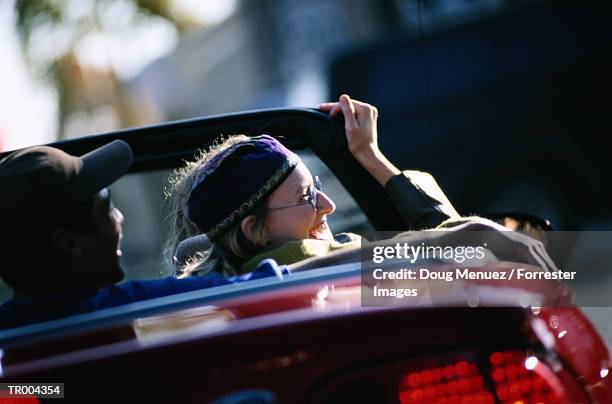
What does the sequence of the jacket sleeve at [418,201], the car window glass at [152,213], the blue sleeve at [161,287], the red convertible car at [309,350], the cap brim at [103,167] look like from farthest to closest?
the car window glass at [152,213], the jacket sleeve at [418,201], the cap brim at [103,167], the blue sleeve at [161,287], the red convertible car at [309,350]

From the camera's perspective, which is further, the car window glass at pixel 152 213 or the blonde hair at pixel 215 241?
the car window glass at pixel 152 213

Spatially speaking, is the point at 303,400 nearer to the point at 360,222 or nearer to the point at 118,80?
the point at 360,222

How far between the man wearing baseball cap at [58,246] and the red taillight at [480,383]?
63cm

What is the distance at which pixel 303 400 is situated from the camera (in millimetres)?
1982

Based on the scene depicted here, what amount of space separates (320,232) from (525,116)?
6.26 metres

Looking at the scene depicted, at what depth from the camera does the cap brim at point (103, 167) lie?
2.67 m

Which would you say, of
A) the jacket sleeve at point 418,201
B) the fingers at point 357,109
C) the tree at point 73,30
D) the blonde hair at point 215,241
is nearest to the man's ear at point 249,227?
the blonde hair at point 215,241

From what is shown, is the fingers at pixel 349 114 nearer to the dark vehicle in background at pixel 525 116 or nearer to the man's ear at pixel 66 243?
the man's ear at pixel 66 243

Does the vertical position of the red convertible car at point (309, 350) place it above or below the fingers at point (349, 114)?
below

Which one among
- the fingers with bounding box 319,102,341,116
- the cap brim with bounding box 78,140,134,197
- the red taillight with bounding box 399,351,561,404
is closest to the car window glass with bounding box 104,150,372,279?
the fingers with bounding box 319,102,341,116

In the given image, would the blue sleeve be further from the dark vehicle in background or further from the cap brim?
the dark vehicle in background

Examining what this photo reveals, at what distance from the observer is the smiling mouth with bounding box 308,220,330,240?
317cm

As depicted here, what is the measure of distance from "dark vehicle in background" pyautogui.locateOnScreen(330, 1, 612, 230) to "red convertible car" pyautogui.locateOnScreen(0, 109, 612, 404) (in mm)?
7064

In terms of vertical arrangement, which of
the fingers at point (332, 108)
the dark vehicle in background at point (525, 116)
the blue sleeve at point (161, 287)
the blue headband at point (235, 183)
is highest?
the dark vehicle in background at point (525, 116)
